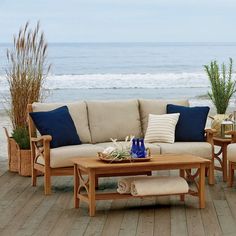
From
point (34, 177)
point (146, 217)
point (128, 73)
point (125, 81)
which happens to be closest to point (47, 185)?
point (34, 177)

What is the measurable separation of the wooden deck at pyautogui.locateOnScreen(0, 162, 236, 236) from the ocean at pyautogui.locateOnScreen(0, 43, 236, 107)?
42.8 feet

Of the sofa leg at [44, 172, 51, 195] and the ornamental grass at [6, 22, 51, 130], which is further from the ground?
the ornamental grass at [6, 22, 51, 130]

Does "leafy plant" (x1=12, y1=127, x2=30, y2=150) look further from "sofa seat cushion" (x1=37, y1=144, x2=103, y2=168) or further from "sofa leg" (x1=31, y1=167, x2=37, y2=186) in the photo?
"sofa seat cushion" (x1=37, y1=144, x2=103, y2=168)

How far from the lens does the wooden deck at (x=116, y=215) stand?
6.33 meters

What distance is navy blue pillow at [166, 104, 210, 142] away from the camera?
344 inches

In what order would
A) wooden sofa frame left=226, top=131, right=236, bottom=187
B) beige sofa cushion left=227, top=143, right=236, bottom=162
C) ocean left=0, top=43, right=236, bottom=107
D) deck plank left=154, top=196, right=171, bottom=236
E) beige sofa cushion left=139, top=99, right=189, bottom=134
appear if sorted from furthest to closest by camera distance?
ocean left=0, top=43, right=236, bottom=107, beige sofa cushion left=139, top=99, right=189, bottom=134, wooden sofa frame left=226, top=131, right=236, bottom=187, beige sofa cushion left=227, top=143, right=236, bottom=162, deck plank left=154, top=196, right=171, bottom=236

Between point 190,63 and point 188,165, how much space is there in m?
25.6

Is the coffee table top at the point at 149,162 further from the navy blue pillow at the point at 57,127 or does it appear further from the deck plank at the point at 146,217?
the navy blue pillow at the point at 57,127

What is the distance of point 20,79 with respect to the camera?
30.6 feet

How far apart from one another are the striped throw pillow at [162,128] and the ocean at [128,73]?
11.8m

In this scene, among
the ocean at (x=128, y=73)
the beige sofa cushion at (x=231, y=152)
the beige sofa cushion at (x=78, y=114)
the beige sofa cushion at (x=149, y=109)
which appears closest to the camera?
the beige sofa cushion at (x=231, y=152)

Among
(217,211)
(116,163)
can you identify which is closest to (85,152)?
(116,163)

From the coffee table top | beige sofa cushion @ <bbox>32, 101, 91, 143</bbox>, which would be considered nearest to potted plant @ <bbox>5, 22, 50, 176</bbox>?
beige sofa cushion @ <bbox>32, 101, 91, 143</bbox>

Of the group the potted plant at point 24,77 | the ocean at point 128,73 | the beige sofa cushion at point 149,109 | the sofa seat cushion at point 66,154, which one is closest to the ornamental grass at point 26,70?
the potted plant at point 24,77
